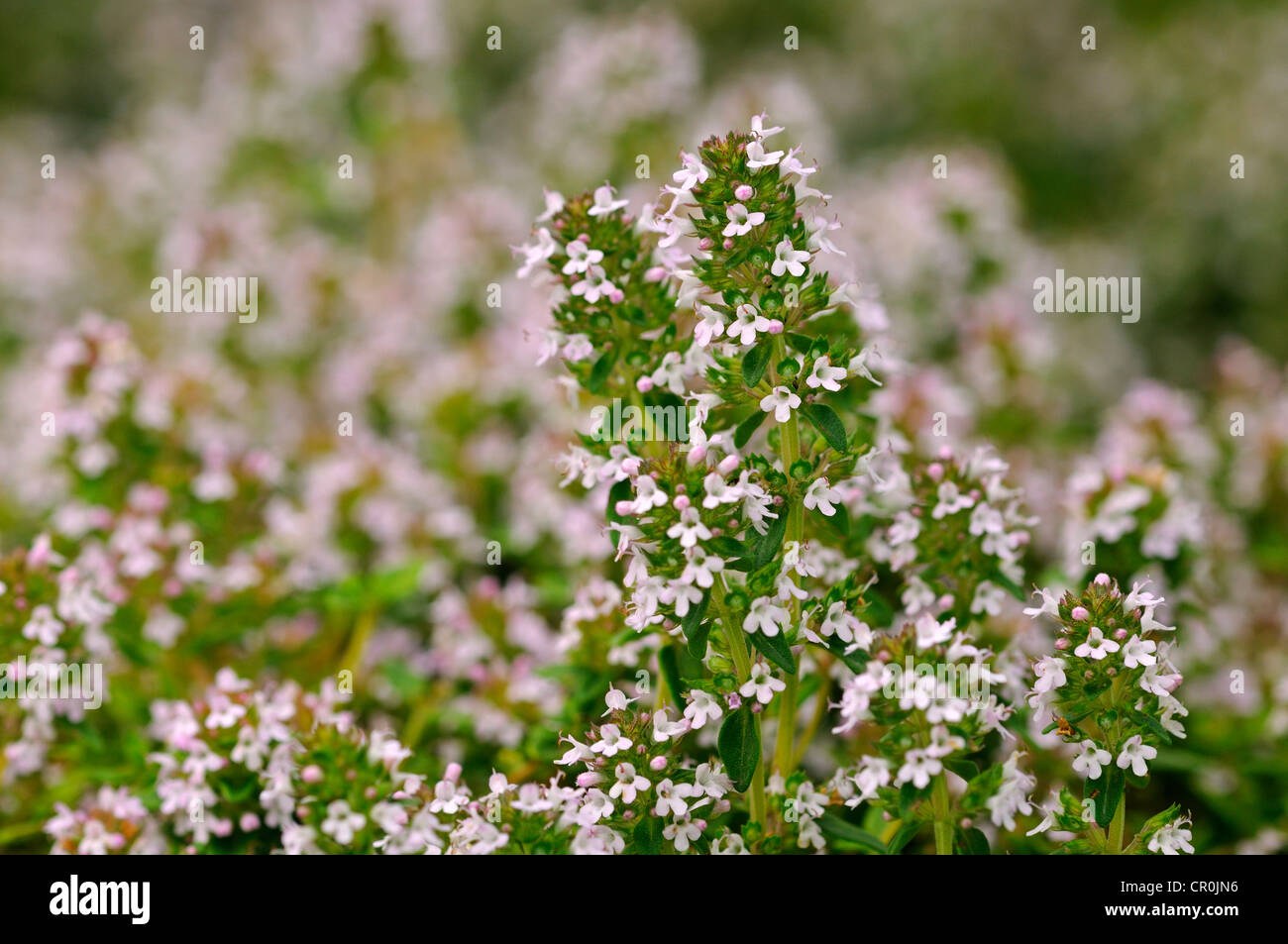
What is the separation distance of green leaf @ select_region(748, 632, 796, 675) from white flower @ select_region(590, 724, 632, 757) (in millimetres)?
307

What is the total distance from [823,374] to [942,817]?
891 millimetres

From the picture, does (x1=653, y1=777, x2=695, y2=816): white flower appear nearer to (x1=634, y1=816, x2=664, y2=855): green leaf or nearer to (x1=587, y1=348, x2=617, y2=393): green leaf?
(x1=634, y1=816, x2=664, y2=855): green leaf

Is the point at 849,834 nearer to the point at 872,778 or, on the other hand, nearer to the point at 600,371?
the point at 872,778

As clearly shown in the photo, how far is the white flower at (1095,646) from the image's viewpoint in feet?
6.94

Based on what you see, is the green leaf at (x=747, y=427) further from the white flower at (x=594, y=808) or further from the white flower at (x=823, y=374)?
the white flower at (x=594, y=808)

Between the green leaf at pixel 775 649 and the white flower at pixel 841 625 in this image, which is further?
the white flower at pixel 841 625

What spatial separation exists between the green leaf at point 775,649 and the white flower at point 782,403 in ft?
1.34

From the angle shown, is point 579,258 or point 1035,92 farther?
point 1035,92

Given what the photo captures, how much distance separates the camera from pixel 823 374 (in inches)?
86.0
